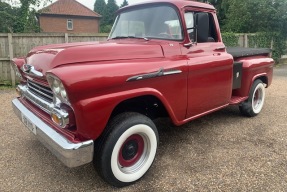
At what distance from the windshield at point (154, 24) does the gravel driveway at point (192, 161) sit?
1594mm

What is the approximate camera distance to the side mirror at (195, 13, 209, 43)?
3.54 metres

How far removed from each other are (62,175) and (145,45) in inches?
71.9

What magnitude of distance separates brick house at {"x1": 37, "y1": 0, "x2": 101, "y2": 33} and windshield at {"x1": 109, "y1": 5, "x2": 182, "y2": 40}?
29195mm

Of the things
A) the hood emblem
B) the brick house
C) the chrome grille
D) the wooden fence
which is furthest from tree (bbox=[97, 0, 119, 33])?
the hood emblem

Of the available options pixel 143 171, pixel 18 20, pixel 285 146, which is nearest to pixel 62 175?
pixel 143 171

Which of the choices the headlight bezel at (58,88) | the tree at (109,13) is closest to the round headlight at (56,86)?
the headlight bezel at (58,88)

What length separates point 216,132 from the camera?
14.6 ft

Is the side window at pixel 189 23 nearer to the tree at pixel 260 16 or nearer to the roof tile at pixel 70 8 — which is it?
the tree at pixel 260 16

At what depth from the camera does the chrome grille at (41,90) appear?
2.82m

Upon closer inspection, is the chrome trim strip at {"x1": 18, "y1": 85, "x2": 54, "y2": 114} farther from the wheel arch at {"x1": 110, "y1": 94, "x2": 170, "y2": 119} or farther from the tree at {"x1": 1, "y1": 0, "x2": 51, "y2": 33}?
the tree at {"x1": 1, "y1": 0, "x2": 51, "y2": 33}

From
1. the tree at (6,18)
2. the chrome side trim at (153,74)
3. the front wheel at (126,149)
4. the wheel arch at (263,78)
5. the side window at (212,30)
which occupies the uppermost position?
the tree at (6,18)

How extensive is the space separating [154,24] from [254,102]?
9.83 feet

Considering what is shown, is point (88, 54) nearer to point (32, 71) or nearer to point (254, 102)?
point (32, 71)

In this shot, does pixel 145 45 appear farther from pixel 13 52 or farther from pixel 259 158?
pixel 13 52
